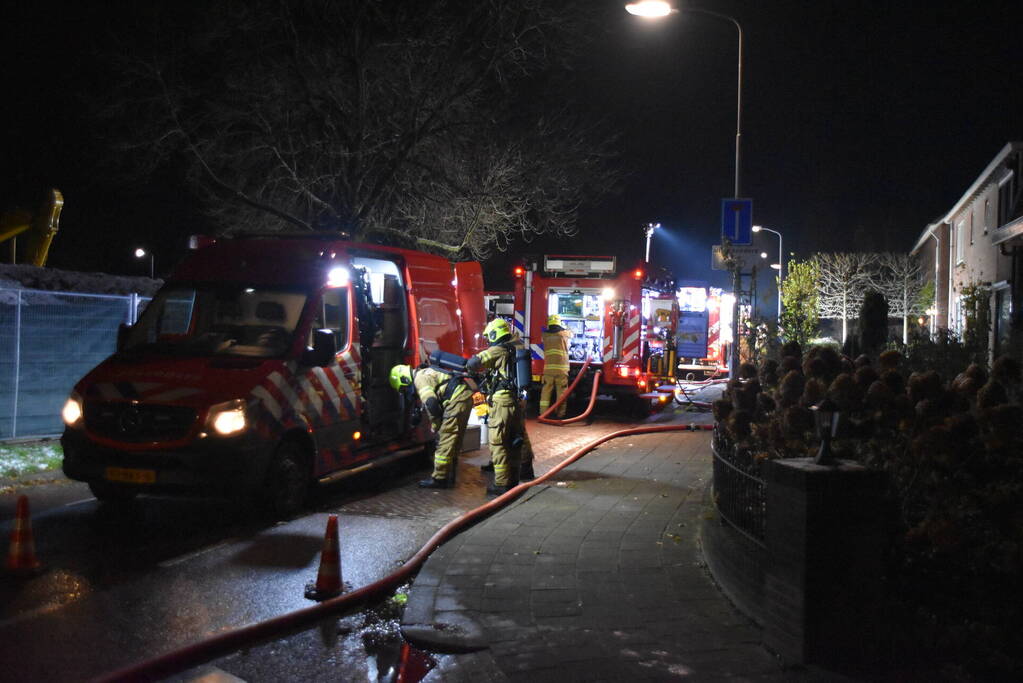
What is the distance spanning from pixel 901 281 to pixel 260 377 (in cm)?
3972

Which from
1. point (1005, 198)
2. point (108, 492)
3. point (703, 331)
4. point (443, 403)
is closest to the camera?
point (108, 492)

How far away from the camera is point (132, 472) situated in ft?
22.0

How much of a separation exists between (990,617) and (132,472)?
5864 mm

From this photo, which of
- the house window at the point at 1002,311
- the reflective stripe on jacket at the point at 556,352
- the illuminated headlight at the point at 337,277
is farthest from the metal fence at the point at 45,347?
the house window at the point at 1002,311

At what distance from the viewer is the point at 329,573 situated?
17.5 feet

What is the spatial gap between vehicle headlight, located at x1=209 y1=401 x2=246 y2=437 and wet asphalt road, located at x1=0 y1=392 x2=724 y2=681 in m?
0.85

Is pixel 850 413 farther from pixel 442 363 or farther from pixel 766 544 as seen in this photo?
pixel 442 363

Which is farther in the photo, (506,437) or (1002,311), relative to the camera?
(1002,311)

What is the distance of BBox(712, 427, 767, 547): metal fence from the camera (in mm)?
5000

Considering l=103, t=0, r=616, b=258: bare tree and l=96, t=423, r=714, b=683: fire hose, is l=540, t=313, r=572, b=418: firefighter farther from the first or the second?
l=96, t=423, r=714, b=683: fire hose

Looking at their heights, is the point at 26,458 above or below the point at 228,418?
below

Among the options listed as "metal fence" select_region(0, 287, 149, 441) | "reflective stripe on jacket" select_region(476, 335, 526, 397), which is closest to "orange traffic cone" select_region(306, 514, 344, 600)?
"reflective stripe on jacket" select_region(476, 335, 526, 397)

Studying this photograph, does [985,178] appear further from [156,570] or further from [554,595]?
[156,570]

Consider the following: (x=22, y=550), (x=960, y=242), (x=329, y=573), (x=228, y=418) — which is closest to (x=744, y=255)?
(x=228, y=418)
